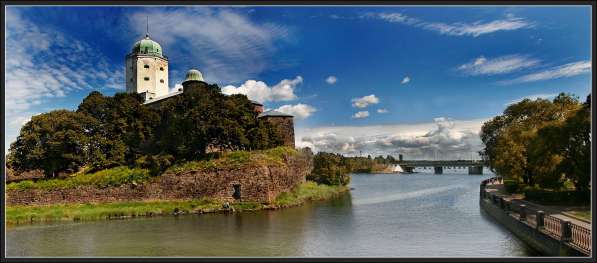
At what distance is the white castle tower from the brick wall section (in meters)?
16.9

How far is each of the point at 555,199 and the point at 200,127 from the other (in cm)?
2432

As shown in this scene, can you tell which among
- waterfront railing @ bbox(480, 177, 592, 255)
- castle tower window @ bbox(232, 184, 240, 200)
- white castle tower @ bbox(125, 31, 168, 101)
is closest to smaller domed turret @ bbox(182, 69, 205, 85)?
white castle tower @ bbox(125, 31, 168, 101)

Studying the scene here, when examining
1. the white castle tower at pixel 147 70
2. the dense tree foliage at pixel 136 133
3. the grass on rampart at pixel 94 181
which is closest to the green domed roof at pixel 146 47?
the white castle tower at pixel 147 70

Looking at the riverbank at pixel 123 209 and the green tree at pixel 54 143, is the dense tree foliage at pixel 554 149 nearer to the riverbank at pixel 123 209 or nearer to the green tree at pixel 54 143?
the riverbank at pixel 123 209

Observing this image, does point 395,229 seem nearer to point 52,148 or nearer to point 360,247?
point 360,247

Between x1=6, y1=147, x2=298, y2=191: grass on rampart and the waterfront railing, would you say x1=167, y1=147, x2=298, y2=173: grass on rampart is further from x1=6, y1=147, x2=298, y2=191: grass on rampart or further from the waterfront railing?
the waterfront railing

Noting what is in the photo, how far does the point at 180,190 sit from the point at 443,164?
114146 millimetres

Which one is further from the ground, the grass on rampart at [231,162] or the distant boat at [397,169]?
the grass on rampart at [231,162]

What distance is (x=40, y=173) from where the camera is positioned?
45.2 m

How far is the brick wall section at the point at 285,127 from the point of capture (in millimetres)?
50375

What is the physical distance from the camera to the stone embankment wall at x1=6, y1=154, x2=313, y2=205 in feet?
109

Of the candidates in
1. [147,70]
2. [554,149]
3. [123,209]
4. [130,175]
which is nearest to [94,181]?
[130,175]

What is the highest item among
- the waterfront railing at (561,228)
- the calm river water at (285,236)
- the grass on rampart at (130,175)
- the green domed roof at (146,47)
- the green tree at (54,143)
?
the green domed roof at (146,47)

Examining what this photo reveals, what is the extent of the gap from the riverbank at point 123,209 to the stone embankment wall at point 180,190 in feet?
1.90
